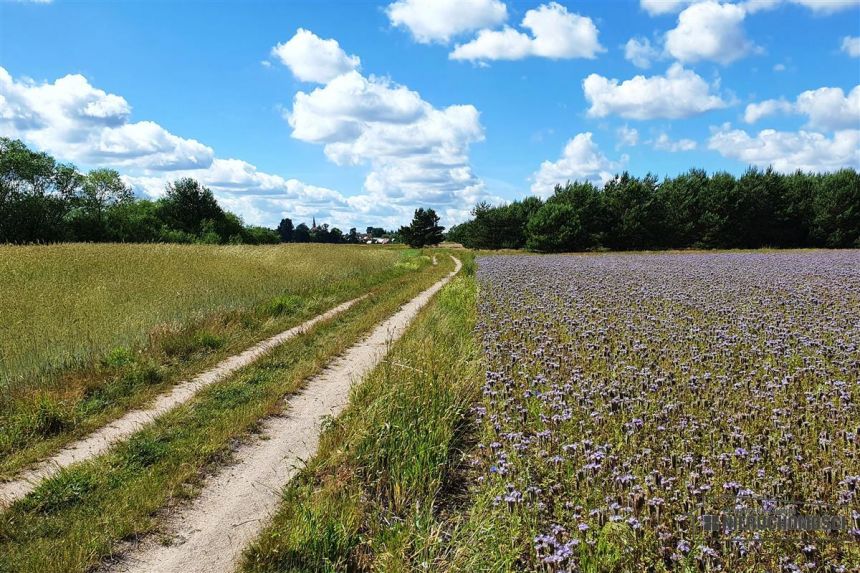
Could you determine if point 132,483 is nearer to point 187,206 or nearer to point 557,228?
point 557,228

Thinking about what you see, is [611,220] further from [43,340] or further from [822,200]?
[43,340]

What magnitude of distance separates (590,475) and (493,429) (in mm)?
1189

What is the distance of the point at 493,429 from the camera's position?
5098 mm

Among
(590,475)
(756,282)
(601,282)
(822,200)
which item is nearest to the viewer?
(590,475)

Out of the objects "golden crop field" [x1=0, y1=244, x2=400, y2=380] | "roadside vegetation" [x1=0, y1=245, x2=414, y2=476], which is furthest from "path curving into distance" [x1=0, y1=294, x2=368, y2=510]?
"golden crop field" [x1=0, y1=244, x2=400, y2=380]

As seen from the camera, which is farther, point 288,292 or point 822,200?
point 822,200

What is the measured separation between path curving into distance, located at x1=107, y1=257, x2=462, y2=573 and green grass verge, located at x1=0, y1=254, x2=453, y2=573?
0.63 ft

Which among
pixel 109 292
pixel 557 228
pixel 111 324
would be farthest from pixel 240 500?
pixel 557 228

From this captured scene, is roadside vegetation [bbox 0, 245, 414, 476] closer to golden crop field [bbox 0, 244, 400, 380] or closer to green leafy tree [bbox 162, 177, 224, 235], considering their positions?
golden crop field [bbox 0, 244, 400, 380]

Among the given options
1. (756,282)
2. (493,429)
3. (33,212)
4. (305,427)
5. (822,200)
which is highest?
(822,200)

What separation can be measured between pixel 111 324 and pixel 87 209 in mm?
56576

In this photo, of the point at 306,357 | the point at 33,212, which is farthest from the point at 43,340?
the point at 33,212

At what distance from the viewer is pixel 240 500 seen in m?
4.47

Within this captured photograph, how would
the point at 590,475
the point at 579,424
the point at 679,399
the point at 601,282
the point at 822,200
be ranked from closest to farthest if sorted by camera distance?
the point at 590,475 < the point at 579,424 < the point at 679,399 < the point at 601,282 < the point at 822,200
